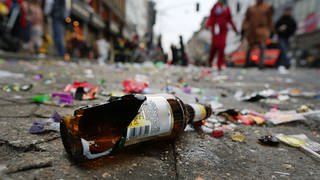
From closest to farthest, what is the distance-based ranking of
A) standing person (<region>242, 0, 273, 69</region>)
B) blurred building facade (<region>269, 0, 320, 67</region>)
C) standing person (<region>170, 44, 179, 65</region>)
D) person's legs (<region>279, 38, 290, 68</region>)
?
standing person (<region>242, 0, 273, 69</region>)
person's legs (<region>279, 38, 290, 68</region>)
standing person (<region>170, 44, 179, 65</region>)
blurred building facade (<region>269, 0, 320, 67</region>)

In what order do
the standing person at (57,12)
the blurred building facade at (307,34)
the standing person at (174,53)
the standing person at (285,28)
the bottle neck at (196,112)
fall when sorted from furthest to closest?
the blurred building facade at (307,34) → the standing person at (174,53) → the standing person at (285,28) → the standing person at (57,12) → the bottle neck at (196,112)

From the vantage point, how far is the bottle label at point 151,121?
2.87 ft

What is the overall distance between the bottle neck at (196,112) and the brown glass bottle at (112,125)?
27 cm

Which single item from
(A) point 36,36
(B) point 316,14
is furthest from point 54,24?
(B) point 316,14

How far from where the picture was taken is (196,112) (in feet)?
4.07

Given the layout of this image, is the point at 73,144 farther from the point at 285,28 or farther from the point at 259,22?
the point at 285,28

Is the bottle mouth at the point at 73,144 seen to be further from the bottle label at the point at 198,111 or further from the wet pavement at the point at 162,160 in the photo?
the bottle label at the point at 198,111

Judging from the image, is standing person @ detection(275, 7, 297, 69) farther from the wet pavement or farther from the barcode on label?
the barcode on label

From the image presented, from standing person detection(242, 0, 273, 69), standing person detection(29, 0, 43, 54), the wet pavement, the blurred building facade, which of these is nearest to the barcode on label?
the wet pavement

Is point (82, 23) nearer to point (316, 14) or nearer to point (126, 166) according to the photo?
point (316, 14)

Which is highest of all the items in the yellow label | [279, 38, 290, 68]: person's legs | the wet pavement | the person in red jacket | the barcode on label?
the person in red jacket

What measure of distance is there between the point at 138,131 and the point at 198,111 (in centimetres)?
46

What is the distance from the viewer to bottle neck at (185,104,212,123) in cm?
122

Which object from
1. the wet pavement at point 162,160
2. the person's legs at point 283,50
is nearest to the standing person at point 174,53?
the person's legs at point 283,50
